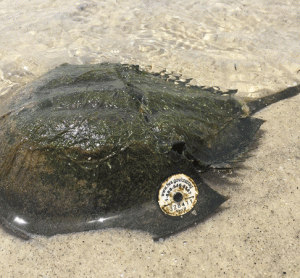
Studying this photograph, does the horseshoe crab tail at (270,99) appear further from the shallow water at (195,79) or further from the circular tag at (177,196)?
the circular tag at (177,196)

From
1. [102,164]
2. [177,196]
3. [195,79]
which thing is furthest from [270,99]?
[102,164]

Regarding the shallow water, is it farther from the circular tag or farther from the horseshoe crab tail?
the circular tag

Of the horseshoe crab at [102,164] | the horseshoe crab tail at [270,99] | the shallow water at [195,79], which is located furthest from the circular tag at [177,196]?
the horseshoe crab tail at [270,99]

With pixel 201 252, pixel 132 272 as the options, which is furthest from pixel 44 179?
pixel 201 252

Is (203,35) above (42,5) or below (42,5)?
below

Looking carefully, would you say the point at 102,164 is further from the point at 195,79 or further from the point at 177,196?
the point at 195,79

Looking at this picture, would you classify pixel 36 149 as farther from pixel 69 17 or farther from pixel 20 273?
pixel 69 17

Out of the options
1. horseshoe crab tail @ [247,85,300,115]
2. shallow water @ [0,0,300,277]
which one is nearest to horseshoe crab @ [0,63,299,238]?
shallow water @ [0,0,300,277]
